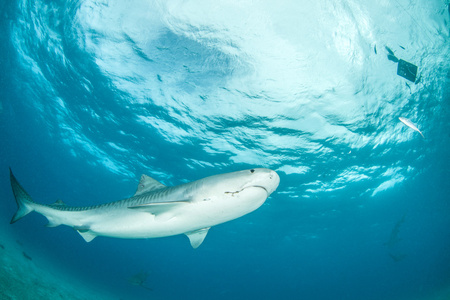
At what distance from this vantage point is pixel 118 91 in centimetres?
1204

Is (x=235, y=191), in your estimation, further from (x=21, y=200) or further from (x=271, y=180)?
(x=21, y=200)

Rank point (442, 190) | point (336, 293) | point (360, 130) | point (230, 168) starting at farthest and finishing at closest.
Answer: point (336, 293) < point (442, 190) < point (230, 168) < point (360, 130)

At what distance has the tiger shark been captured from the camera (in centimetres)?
→ 273

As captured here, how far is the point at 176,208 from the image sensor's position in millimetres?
3033

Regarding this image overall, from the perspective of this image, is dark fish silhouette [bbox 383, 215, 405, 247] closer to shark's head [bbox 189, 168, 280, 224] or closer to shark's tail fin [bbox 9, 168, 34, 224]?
shark's head [bbox 189, 168, 280, 224]

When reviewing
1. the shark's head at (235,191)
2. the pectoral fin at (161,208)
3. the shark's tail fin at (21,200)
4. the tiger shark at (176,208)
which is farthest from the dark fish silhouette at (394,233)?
the shark's tail fin at (21,200)

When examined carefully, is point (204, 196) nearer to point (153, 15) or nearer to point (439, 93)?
point (153, 15)

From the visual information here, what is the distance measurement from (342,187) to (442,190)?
12400 mm

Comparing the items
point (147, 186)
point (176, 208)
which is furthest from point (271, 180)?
point (147, 186)

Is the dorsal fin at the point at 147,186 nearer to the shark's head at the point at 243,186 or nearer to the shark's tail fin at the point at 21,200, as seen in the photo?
the shark's head at the point at 243,186

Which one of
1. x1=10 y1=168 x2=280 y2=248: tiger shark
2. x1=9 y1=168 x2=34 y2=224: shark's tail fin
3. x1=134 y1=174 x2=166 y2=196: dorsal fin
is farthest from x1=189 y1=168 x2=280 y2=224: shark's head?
x1=9 y1=168 x2=34 y2=224: shark's tail fin

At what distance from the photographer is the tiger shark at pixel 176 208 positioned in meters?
2.73

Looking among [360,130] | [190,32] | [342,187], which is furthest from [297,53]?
[342,187]

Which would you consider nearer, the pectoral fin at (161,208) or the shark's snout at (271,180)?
the shark's snout at (271,180)
